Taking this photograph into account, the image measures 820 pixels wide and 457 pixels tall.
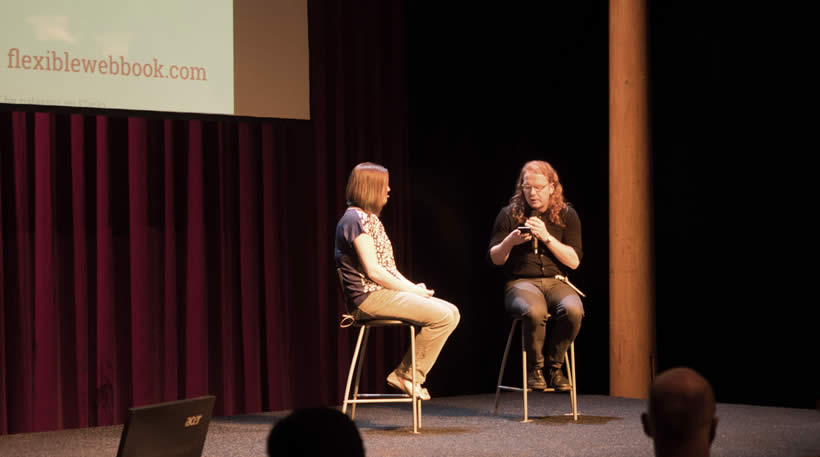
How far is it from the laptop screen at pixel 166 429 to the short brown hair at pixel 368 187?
6.13 ft

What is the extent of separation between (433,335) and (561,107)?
217 centimetres

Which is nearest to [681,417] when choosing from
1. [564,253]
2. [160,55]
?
[564,253]

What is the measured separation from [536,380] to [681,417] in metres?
2.88

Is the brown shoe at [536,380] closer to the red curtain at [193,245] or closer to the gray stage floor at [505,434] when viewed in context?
the gray stage floor at [505,434]

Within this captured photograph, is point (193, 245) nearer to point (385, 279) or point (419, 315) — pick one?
point (385, 279)

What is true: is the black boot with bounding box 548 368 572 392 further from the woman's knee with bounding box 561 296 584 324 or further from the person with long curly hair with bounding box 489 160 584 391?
the woman's knee with bounding box 561 296 584 324

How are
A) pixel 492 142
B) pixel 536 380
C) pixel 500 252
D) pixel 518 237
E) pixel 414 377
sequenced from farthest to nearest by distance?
1. pixel 492 142
2. pixel 500 252
3. pixel 518 237
4. pixel 536 380
5. pixel 414 377

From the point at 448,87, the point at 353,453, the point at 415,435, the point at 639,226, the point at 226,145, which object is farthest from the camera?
the point at 448,87

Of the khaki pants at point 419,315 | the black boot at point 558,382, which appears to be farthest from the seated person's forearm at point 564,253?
the khaki pants at point 419,315

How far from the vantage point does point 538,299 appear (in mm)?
4281

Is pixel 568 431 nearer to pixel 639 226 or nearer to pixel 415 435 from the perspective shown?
pixel 415 435

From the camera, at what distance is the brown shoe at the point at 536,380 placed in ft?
13.8

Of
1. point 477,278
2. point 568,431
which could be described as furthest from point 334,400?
point 568,431

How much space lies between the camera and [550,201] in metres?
4.50
